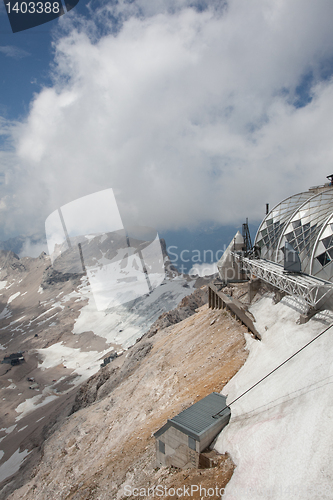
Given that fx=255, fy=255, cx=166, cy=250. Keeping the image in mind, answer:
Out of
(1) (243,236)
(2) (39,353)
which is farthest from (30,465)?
(2) (39,353)

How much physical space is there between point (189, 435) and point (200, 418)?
1259 millimetres

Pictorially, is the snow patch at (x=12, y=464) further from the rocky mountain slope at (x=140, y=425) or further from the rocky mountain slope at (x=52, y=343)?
the rocky mountain slope at (x=140, y=425)

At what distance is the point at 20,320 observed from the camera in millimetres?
137125

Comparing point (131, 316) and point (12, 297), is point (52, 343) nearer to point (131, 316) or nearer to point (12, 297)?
point (131, 316)

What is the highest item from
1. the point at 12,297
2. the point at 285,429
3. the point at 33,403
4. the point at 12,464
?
the point at 285,429

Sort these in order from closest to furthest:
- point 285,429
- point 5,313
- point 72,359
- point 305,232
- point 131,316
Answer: point 285,429 → point 305,232 → point 72,359 → point 131,316 → point 5,313

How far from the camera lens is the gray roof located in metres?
11.0

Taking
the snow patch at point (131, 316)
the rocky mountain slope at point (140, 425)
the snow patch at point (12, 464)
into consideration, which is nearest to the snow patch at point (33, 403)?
the snow patch at point (12, 464)

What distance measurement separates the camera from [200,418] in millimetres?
11820

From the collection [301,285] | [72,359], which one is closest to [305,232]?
[301,285]

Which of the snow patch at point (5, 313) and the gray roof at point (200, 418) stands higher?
the gray roof at point (200, 418)

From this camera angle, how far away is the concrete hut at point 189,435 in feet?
34.8

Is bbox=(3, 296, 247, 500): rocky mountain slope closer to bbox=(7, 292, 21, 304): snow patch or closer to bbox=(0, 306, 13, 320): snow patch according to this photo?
bbox=(0, 306, 13, 320): snow patch

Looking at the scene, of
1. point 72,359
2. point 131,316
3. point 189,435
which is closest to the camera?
point 189,435
